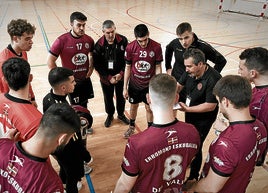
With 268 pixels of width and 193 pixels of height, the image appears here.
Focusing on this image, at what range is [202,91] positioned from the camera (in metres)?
3.42

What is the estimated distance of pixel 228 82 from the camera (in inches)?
85.7

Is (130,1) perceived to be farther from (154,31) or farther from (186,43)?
(186,43)

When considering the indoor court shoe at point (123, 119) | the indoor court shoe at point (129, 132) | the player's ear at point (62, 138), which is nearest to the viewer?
the player's ear at point (62, 138)

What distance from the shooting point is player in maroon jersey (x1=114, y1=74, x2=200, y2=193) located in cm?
203

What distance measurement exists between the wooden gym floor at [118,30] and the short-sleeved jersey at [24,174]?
220cm

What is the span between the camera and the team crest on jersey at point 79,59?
4645 mm

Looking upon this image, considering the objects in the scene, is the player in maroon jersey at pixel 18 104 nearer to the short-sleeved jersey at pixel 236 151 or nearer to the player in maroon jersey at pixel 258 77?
the short-sleeved jersey at pixel 236 151

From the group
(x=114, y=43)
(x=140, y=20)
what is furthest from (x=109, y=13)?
(x=114, y=43)

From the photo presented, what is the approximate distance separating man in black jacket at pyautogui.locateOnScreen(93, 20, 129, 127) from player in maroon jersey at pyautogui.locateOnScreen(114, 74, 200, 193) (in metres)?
2.77

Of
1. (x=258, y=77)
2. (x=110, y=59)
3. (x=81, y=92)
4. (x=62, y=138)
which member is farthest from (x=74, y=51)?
(x=258, y=77)

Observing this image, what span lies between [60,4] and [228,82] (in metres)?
21.1

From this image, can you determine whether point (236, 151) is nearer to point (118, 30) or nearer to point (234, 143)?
point (234, 143)

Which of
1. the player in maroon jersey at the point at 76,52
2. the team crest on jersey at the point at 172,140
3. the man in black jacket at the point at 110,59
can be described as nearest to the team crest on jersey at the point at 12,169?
the team crest on jersey at the point at 172,140

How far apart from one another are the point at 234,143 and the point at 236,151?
68 millimetres
